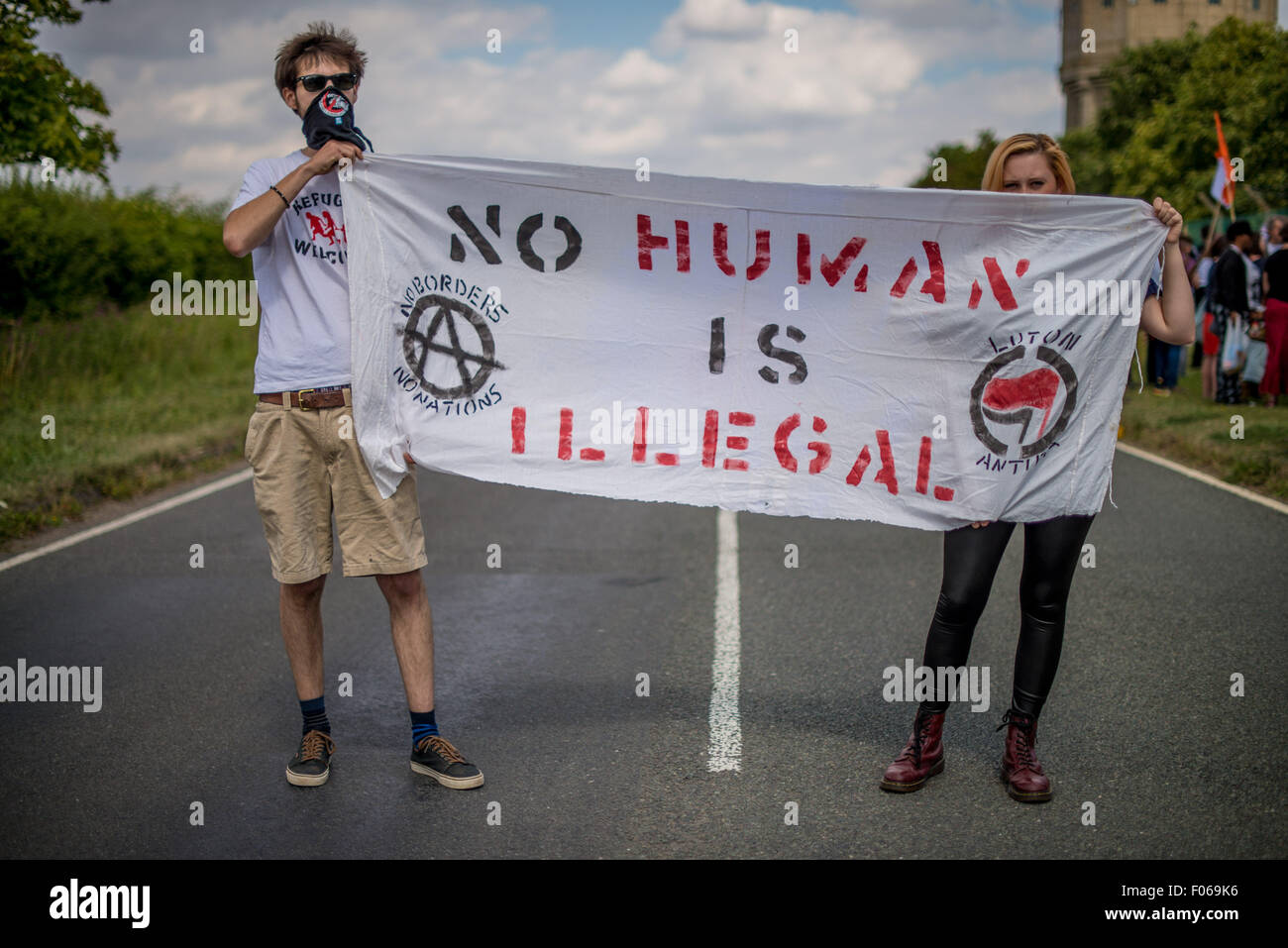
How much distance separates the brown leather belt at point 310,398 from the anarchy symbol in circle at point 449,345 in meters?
0.36

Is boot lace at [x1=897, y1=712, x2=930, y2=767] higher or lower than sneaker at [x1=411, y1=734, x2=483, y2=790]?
higher

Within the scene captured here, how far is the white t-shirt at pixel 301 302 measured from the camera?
4309 millimetres

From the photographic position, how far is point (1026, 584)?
14.3 feet

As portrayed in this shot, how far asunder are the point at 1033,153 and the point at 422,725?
2951 mm

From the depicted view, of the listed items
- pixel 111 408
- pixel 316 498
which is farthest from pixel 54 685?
pixel 111 408

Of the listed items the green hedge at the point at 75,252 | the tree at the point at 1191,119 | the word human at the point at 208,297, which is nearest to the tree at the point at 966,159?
the tree at the point at 1191,119

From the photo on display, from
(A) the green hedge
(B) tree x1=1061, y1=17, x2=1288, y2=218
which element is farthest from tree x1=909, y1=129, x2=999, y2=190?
(A) the green hedge

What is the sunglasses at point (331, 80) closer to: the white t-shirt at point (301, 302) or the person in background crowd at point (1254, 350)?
the white t-shirt at point (301, 302)

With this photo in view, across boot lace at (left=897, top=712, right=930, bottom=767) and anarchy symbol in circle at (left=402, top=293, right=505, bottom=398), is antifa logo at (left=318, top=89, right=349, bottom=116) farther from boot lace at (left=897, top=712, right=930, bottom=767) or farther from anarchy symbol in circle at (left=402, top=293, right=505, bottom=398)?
boot lace at (left=897, top=712, right=930, bottom=767)

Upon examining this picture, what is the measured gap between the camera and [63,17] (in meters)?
13.2
